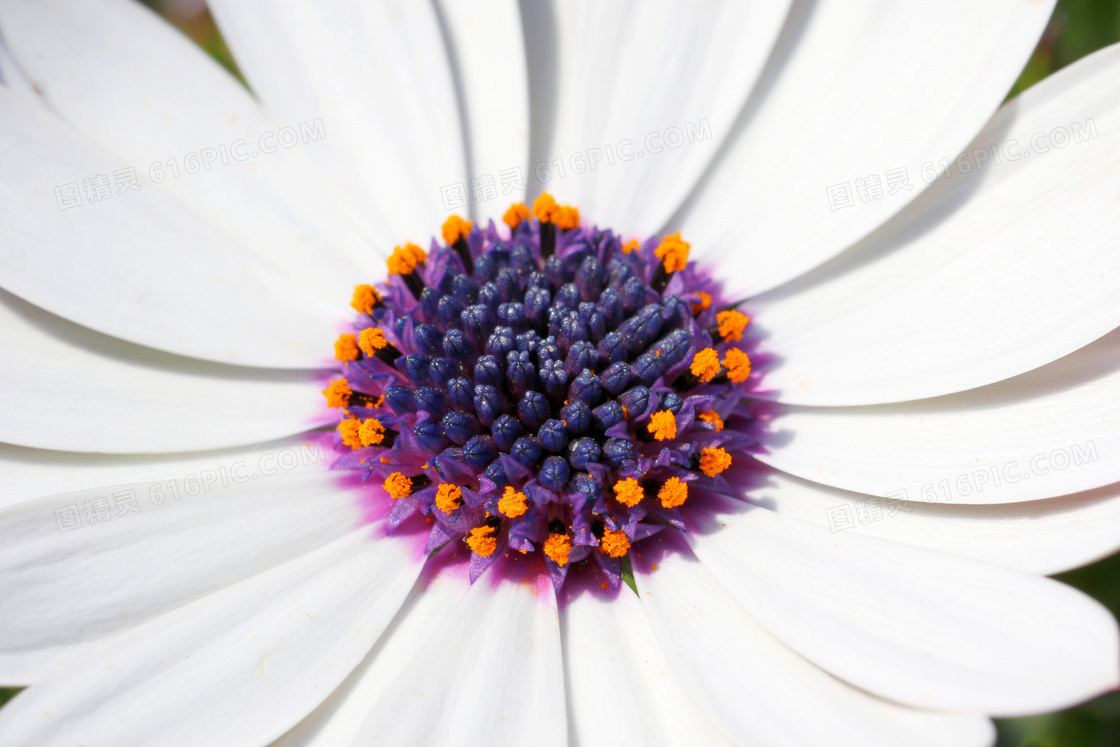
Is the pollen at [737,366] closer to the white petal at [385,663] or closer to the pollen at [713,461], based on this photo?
the pollen at [713,461]

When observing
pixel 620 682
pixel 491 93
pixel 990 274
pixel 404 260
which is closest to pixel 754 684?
pixel 620 682

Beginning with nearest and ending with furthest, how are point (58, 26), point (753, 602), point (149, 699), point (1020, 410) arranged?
1. point (149, 699)
2. point (753, 602)
3. point (1020, 410)
4. point (58, 26)

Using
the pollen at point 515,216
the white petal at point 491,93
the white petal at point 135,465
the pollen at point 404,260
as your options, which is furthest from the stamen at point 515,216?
the white petal at point 135,465

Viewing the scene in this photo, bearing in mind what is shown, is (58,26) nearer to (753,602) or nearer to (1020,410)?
(753,602)

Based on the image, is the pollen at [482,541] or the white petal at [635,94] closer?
the pollen at [482,541]

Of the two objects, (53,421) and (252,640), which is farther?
(53,421)

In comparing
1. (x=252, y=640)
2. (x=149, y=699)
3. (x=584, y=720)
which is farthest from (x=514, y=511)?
(x=149, y=699)

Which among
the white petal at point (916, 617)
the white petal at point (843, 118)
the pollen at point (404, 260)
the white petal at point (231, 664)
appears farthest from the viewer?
the pollen at point (404, 260)
